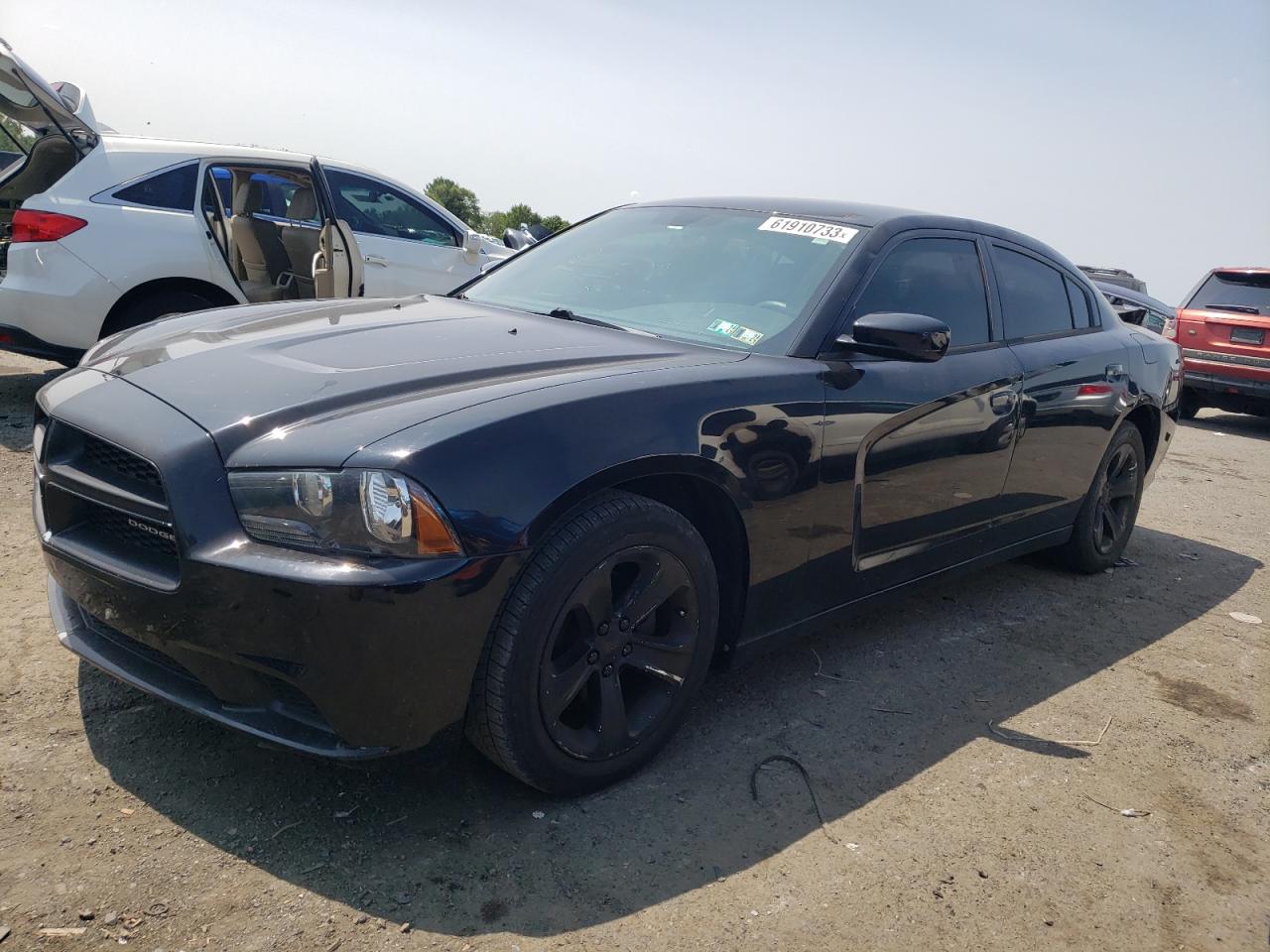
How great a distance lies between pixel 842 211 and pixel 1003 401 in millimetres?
900

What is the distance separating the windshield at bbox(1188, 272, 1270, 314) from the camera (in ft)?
33.9

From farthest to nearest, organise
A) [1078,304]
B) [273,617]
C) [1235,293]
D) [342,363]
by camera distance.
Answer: [1235,293]
[1078,304]
[342,363]
[273,617]

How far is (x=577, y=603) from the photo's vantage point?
7.88ft

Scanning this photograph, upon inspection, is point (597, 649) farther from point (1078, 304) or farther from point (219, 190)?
point (219, 190)

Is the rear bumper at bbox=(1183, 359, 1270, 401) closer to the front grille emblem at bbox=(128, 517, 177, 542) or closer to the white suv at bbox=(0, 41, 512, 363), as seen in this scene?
the white suv at bbox=(0, 41, 512, 363)

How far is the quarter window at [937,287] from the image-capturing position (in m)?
3.38

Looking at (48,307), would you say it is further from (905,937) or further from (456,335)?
(905,937)

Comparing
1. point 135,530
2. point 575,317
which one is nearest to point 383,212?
point 575,317

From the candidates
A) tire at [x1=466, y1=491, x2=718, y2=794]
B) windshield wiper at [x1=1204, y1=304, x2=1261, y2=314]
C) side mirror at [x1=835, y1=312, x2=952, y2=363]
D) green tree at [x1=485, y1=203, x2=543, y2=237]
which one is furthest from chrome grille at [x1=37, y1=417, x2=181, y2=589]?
green tree at [x1=485, y1=203, x2=543, y2=237]

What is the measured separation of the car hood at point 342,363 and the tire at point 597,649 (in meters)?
0.42

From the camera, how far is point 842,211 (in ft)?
11.8

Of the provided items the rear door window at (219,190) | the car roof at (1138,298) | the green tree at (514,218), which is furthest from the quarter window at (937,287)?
the green tree at (514,218)

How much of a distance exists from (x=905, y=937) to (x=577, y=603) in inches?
40.6

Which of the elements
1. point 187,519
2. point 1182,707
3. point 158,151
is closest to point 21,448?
point 158,151
